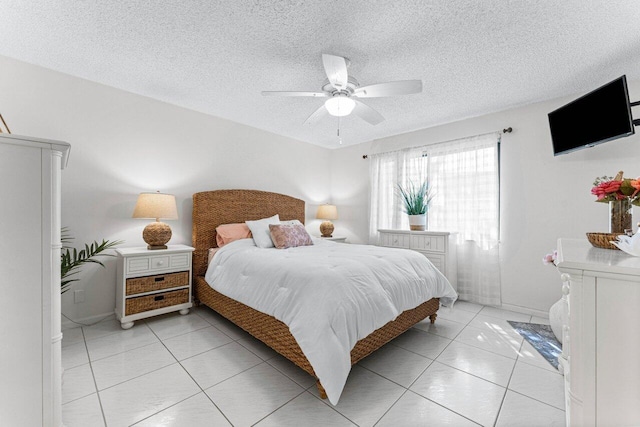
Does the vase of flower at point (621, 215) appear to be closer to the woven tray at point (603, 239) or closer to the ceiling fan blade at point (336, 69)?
the woven tray at point (603, 239)

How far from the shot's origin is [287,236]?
320 cm

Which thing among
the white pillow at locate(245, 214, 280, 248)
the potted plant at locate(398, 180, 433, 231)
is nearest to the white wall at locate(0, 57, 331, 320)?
the white pillow at locate(245, 214, 280, 248)

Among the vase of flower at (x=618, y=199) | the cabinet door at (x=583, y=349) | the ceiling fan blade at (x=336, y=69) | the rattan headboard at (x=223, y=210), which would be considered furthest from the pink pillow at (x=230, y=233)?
the vase of flower at (x=618, y=199)

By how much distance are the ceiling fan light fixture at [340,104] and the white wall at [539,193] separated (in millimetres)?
2160

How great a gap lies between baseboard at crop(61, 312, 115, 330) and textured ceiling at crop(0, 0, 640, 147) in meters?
2.41

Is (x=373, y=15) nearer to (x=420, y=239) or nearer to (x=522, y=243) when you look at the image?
(x=420, y=239)

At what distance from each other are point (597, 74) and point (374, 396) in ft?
11.2

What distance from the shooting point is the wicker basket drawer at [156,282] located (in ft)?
8.58

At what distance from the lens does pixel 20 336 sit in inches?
40.6

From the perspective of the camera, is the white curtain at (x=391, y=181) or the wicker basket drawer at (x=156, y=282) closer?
the wicker basket drawer at (x=156, y=282)

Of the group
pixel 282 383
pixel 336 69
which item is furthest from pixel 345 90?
pixel 282 383

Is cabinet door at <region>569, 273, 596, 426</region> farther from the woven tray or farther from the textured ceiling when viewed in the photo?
the textured ceiling

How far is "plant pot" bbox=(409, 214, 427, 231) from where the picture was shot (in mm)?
3842

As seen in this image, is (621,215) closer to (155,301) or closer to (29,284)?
(29,284)
